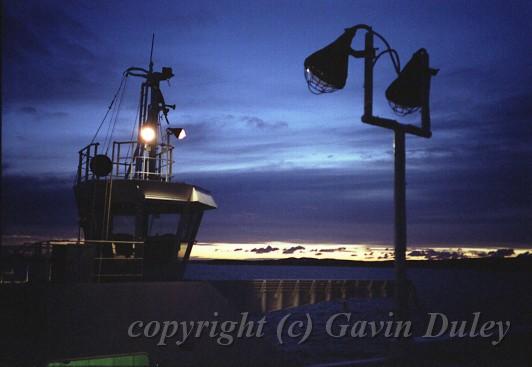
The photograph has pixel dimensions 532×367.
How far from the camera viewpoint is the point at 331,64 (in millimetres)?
7527

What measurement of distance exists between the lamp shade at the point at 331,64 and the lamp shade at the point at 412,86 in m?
1.16

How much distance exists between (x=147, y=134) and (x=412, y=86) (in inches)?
422

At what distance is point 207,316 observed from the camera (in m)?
12.2

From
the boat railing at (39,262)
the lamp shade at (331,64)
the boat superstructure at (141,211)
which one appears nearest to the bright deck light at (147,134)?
the boat superstructure at (141,211)

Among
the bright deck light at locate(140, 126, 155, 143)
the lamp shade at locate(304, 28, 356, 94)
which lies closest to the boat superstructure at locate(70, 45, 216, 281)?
the bright deck light at locate(140, 126, 155, 143)

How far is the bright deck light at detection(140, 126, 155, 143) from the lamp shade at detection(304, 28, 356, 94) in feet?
32.7

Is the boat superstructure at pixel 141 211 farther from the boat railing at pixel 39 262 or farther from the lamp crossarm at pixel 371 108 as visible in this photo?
the lamp crossarm at pixel 371 108

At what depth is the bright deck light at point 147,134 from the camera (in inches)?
641

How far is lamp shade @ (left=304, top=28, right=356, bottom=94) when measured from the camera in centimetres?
751

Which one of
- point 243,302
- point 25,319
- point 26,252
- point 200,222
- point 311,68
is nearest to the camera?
point 311,68

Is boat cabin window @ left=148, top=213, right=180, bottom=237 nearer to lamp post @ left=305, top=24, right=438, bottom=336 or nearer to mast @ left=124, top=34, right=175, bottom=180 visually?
mast @ left=124, top=34, right=175, bottom=180

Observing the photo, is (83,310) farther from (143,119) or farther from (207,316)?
(143,119)

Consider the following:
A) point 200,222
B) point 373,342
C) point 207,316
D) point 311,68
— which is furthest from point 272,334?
point 311,68

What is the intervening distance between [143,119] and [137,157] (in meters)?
2.33
